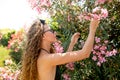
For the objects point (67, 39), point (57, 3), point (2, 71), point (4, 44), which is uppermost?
point (57, 3)

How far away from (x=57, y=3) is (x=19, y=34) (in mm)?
1233

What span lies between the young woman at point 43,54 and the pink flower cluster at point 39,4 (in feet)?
4.76

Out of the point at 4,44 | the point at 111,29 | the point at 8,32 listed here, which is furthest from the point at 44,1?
the point at 8,32

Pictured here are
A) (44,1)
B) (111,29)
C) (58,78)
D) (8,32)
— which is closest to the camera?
(58,78)

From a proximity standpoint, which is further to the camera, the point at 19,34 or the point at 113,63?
the point at 19,34

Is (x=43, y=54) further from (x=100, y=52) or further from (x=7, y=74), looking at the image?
(x=7, y=74)

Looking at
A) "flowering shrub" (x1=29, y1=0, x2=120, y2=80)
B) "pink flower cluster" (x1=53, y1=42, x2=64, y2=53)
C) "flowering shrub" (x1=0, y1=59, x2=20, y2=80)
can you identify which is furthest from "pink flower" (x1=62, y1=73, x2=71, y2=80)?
"flowering shrub" (x1=0, y1=59, x2=20, y2=80)

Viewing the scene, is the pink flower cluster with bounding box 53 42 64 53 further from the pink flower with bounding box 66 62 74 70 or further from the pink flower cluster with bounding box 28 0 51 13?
the pink flower cluster with bounding box 28 0 51 13

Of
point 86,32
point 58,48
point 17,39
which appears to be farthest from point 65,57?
point 17,39

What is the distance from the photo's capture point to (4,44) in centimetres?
1559

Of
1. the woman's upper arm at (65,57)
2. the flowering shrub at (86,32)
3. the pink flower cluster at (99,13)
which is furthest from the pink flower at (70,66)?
the woman's upper arm at (65,57)

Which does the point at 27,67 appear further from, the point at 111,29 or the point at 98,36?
the point at 111,29

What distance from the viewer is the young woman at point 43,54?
11.4 ft

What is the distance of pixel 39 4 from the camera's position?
5270 mm
